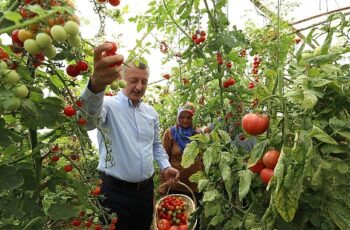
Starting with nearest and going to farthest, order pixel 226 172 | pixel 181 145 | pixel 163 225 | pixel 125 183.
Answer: pixel 226 172 → pixel 125 183 → pixel 163 225 → pixel 181 145

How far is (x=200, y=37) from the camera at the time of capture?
2.17m

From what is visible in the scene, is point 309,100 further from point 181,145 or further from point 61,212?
point 181,145

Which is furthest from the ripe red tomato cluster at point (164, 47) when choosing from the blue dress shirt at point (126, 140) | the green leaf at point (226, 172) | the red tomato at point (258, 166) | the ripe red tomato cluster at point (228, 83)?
the red tomato at point (258, 166)

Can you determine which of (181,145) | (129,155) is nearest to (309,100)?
(129,155)

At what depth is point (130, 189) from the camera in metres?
2.48

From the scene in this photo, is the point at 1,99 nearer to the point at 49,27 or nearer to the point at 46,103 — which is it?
the point at 49,27

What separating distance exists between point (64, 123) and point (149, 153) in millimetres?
1438

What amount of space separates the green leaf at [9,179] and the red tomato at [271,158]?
2.32 feet

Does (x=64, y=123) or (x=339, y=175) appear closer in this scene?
(x=339, y=175)

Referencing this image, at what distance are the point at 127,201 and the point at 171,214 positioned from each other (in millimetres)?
717

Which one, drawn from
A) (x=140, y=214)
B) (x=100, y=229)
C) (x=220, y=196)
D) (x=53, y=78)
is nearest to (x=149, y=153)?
(x=140, y=214)

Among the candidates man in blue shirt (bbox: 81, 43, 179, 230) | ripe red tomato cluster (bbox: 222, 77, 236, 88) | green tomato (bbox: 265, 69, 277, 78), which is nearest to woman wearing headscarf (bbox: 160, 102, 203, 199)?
man in blue shirt (bbox: 81, 43, 179, 230)

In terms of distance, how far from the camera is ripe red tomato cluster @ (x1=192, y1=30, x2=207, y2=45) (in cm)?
215

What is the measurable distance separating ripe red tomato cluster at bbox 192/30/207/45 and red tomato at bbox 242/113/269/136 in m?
1.07
